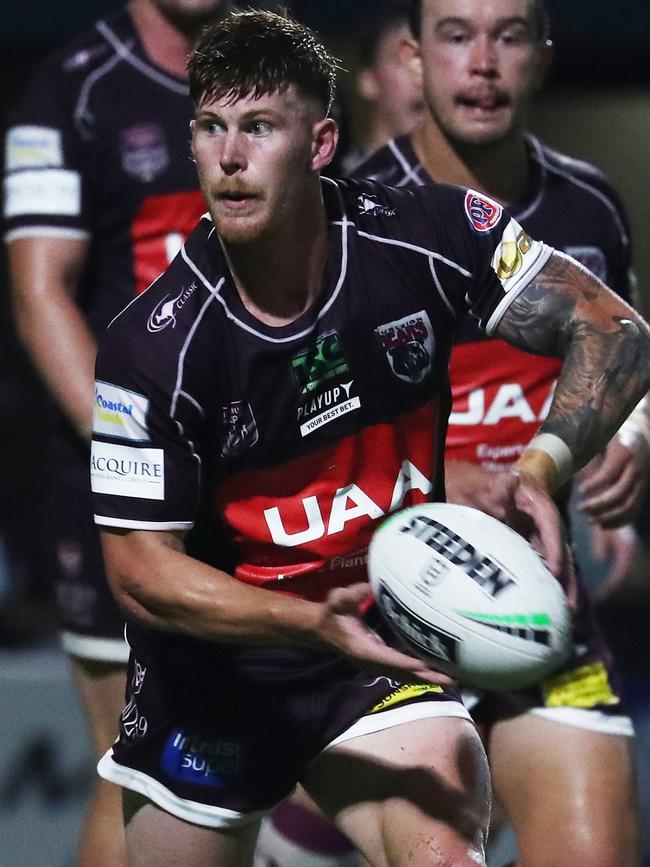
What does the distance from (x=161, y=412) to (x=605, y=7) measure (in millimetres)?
3103

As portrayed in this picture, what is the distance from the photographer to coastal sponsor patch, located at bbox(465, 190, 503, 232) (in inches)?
118

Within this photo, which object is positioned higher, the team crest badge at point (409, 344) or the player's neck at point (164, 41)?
the player's neck at point (164, 41)

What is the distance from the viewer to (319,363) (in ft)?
9.50

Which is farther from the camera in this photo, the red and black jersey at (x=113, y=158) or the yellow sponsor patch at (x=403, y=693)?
the red and black jersey at (x=113, y=158)

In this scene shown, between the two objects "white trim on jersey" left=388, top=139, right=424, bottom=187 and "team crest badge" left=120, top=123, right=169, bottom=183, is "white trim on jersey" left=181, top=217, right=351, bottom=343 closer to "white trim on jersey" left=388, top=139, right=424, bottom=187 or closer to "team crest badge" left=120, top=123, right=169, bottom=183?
"white trim on jersey" left=388, top=139, right=424, bottom=187

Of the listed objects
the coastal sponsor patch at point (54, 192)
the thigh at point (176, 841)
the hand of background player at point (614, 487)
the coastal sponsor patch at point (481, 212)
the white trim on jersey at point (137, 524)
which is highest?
the coastal sponsor patch at point (481, 212)

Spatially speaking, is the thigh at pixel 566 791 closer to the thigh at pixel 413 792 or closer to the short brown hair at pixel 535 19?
the thigh at pixel 413 792

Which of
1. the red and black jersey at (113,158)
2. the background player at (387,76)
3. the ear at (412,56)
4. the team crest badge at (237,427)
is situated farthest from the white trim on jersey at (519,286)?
the background player at (387,76)

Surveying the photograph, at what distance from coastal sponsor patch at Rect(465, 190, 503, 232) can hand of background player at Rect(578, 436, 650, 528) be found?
706 millimetres

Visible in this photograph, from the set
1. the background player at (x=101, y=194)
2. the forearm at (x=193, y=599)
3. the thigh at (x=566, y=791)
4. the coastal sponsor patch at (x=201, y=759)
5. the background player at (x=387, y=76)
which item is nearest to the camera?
the forearm at (x=193, y=599)

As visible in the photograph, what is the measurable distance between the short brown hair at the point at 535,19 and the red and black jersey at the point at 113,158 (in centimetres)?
51

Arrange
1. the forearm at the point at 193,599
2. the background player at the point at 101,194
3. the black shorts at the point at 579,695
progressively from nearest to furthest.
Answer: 1. the forearm at the point at 193,599
2. the black shorts at the point at 579,695
3. the background player at the point at 101,194

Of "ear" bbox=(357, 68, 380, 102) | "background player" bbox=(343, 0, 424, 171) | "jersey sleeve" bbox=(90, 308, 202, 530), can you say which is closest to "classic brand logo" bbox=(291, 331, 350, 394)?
"jersey sleeve" bbox=(90, 308, 202, 530)

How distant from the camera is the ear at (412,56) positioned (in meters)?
3.80
